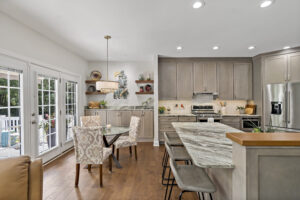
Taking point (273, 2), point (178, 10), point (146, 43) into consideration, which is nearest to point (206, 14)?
point (178, 10)

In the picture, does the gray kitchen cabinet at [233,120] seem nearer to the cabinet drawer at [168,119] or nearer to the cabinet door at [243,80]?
the cabinet door at [243,80]

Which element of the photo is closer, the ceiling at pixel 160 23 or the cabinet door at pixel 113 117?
the ceiling at pixel 160 23

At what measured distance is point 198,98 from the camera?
496 centimetres

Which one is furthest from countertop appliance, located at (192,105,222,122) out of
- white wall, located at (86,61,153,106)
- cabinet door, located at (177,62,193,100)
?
white wall, located at (86,61,153,106)

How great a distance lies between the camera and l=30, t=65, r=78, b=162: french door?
2896 millimetres

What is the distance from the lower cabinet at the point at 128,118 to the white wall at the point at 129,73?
48 cm

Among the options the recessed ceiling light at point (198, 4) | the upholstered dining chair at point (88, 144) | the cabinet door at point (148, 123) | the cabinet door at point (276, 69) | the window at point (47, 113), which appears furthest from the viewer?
the cabinet door at point (148, 123)

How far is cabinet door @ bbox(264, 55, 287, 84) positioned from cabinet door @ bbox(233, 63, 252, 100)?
0.55 m

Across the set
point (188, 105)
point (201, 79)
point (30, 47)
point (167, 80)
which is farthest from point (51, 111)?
point (201, 79)

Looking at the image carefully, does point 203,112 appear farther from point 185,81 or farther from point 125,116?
point 125,116

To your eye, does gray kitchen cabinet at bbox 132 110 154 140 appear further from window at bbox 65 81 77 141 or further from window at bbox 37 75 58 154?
window at bbox 37 75 58 154

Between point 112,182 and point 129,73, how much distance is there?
11.6ft

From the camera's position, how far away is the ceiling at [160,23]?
2076mm

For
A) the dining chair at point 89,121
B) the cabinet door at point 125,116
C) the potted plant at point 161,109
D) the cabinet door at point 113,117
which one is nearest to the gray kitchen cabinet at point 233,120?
the potted plant at point 161,109
